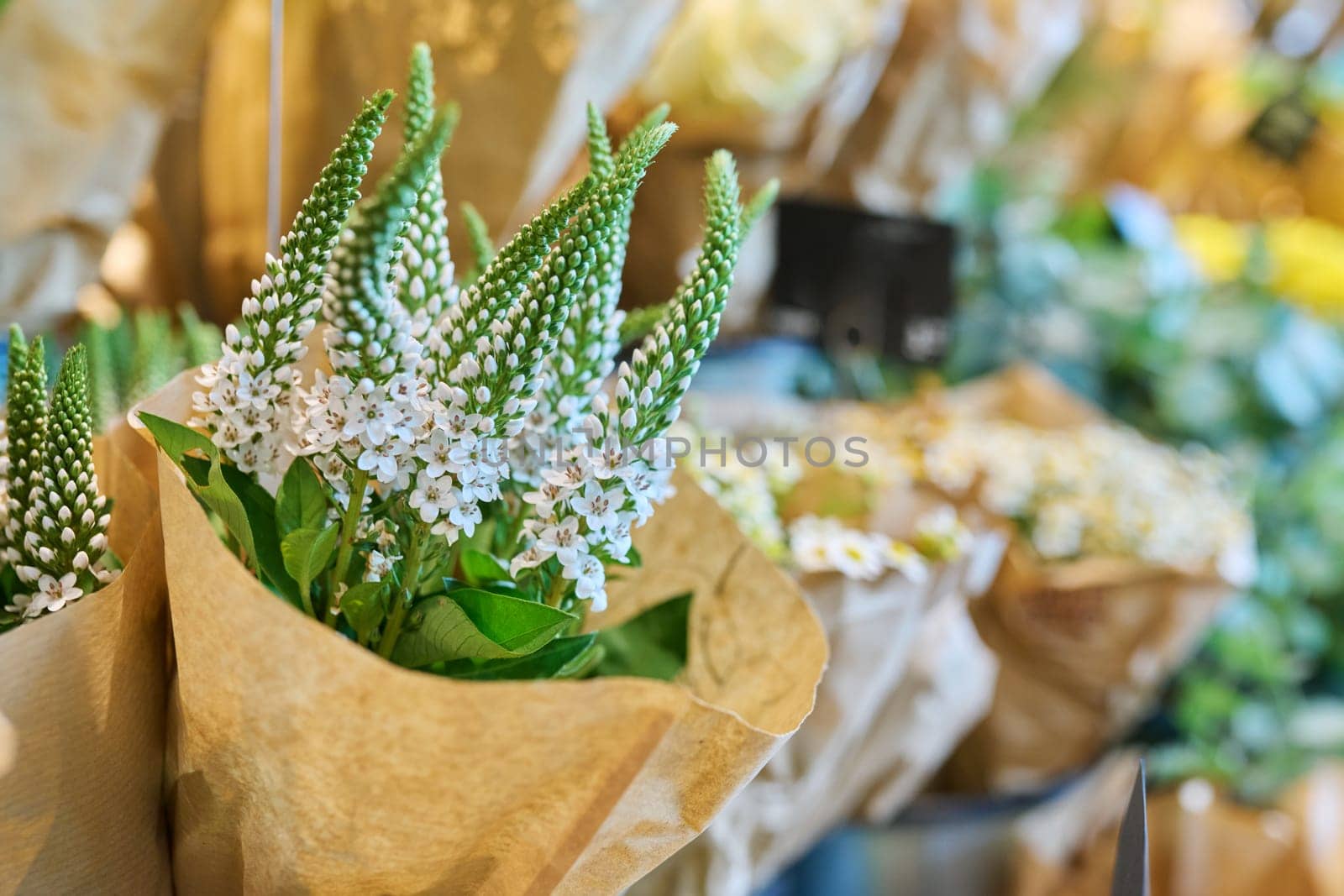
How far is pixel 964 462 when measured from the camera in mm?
1160

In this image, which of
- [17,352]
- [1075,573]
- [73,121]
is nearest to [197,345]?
[73,121]

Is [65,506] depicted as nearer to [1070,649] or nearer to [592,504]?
[592,504]

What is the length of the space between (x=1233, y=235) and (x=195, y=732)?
203cm

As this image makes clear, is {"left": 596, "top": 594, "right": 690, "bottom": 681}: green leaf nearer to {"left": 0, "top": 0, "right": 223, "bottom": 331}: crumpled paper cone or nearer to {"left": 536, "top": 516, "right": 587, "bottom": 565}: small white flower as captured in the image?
{"left": 536, "top": 516, "right": 587, "bottom": 565}: small white flower

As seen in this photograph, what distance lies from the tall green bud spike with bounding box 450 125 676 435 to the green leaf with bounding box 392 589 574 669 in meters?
0.07

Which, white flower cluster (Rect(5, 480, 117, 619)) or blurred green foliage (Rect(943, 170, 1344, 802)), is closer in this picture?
white flower cluster (Rect(5, 480, 117, 619))

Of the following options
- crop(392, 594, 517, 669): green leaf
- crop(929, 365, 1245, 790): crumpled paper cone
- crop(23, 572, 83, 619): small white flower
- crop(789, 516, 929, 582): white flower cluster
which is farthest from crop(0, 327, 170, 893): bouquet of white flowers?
crop(929, 365, 1245, 790): crumpled paper cone

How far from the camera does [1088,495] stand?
119cm

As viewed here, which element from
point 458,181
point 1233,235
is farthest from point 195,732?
point 1233,235

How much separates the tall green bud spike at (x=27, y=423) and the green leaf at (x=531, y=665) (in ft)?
0.62

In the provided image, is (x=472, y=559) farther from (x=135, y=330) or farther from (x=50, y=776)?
(x=135, y=330)

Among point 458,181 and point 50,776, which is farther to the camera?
point 458,181

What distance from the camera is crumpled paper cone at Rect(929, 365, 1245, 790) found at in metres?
1.11

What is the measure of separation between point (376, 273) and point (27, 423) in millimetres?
202
